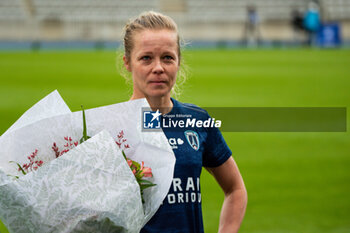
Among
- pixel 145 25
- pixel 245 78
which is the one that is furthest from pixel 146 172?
pixel 245 78

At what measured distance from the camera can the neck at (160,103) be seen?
95.7 inches

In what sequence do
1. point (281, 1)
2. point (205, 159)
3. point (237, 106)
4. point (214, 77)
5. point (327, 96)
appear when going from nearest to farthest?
point (205, 159)
point (237, 106)
point (327, 96)
point (214, 77)
point (281, 1)

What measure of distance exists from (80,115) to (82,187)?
0.96 feet

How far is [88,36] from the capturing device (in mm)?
40250

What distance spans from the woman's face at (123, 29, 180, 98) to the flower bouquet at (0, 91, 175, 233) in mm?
373

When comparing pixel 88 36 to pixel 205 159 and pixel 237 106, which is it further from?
pixel 205 159

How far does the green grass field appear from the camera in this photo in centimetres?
598

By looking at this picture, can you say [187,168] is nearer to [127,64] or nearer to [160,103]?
[160,103]

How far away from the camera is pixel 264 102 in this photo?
42.1ft

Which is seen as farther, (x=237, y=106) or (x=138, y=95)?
(x=237, y=106)

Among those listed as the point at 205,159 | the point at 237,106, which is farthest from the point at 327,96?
the point at 205,159

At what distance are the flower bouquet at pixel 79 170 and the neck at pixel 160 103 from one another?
0.42 m

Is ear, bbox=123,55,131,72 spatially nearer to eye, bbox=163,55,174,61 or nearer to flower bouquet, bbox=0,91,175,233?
eye, bbox=163,55,174,61

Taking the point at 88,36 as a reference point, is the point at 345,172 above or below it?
below
